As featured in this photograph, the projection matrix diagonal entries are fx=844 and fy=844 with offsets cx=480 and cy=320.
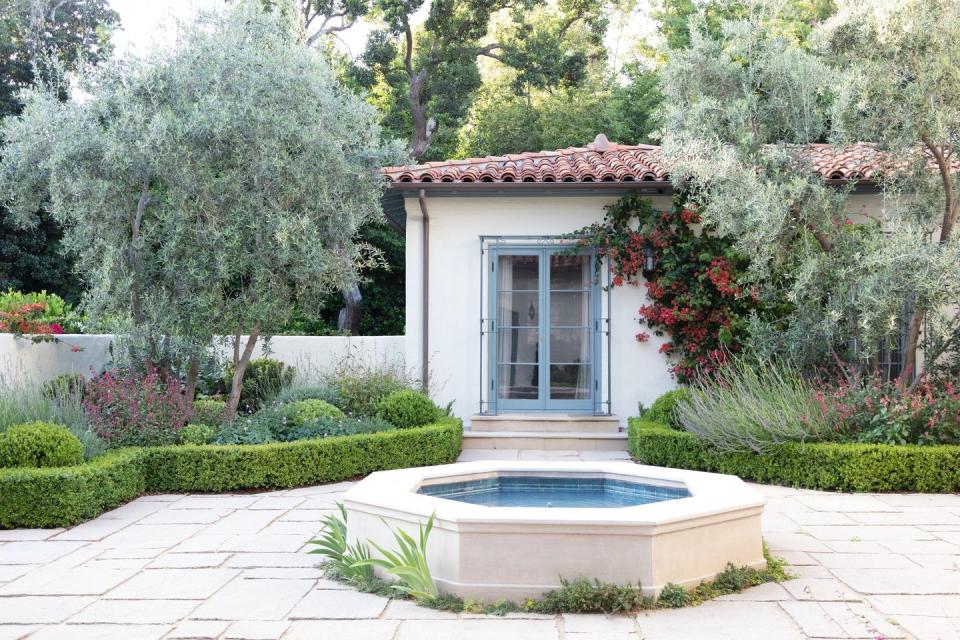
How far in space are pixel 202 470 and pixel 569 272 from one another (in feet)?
16.8

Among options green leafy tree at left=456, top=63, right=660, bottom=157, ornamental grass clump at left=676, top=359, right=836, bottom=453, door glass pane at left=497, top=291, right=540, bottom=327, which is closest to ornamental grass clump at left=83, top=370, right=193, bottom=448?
door glass pane at left=497, top=291, right=540, bottom=327

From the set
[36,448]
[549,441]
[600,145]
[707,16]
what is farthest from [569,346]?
[707,16]

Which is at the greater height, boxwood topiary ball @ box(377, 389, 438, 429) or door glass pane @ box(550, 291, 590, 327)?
door glass pane @ box(550, 291, 590, 327)

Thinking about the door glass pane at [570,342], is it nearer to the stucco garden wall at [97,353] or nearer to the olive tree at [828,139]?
the stucco garden wall at [97,353]

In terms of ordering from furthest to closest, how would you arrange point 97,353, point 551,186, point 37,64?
→ 1. point 37,64
2. point 97,353
3. point 551,186

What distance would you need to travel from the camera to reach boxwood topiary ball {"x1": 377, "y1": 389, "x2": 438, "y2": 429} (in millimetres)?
8914

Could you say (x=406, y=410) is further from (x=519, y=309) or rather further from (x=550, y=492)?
(x=550, y=492)

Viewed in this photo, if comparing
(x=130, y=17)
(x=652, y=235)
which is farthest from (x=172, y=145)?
(x=130, y=17)

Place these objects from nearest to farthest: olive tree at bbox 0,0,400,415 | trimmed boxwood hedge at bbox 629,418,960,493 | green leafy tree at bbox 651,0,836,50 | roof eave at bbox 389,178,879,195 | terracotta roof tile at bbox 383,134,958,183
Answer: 1. trimmed boxwood hedge at bbox 629,418,960,493
2. olive tree at bbox 0,0,400,415
3. terracotta roof tile at bbox 383,134,958,183
4. roof eave at bbox 389,178,879,195
5. green leafy tree at bbox 651,0,836,50

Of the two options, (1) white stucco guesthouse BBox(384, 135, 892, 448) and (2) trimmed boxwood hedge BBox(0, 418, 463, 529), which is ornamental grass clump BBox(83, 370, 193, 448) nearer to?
(2) trimmed boxwood hedge BBox(0, 418, 463, 529)

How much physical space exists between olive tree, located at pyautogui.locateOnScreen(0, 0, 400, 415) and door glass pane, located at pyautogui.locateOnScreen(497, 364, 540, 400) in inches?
116

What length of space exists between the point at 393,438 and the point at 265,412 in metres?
1.42

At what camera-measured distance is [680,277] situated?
397 inches

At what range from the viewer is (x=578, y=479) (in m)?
6.13
